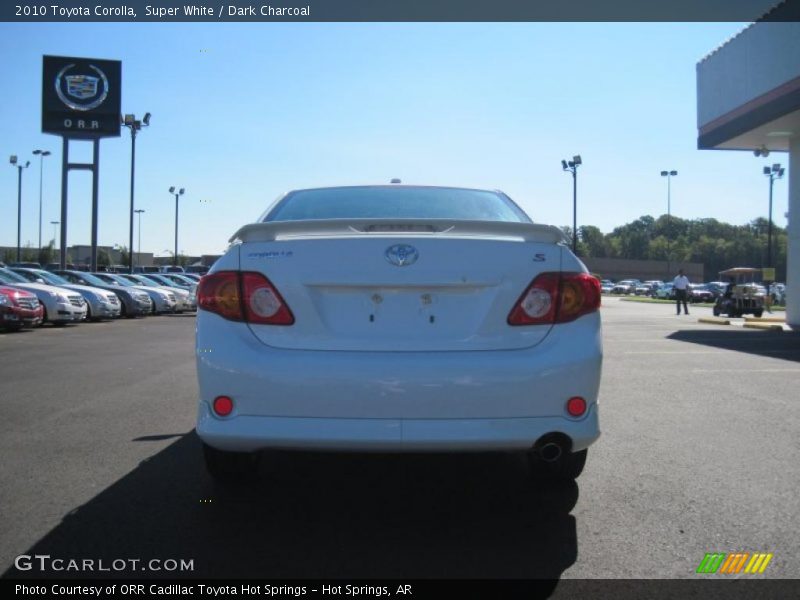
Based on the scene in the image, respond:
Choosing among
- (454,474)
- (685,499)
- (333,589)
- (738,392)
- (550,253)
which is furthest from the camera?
(738,392)

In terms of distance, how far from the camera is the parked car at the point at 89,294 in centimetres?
1916

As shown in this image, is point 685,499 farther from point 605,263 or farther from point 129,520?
point 605,263

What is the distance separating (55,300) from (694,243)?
160 metres

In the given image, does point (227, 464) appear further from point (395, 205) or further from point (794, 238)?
point (794, 238)

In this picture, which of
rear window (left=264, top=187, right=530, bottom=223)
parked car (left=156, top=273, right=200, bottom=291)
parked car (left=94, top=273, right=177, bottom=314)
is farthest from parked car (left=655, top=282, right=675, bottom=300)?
rear window (left=264, top=187, right=530, bottom=223)

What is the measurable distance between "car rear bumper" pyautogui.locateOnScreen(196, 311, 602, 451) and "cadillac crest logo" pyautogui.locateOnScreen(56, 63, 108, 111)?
35.4 metres

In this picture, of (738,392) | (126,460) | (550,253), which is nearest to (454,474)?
(550,253)

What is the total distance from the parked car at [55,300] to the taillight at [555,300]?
16.1 meters

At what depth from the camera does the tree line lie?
143 meters

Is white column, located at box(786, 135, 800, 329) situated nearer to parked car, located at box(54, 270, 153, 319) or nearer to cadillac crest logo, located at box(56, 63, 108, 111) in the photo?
parked car, located at box(54, 270, 153, 319)

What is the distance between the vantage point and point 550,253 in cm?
346

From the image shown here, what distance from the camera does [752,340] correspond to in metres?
15.2

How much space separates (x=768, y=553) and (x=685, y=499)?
77cm

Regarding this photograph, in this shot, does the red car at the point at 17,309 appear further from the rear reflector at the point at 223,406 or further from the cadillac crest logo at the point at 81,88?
the cadillac crest logo at the point at 81,88
